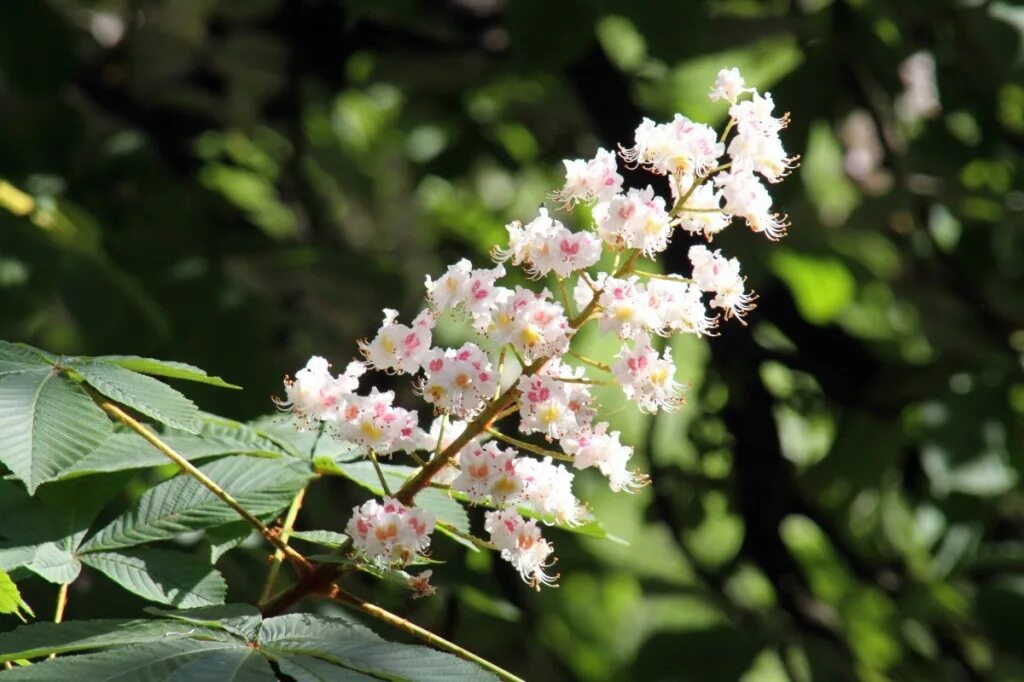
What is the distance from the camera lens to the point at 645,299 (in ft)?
3.19

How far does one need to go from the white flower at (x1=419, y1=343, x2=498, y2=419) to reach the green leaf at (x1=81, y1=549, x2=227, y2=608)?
0.88 ft

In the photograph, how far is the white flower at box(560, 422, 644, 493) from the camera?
3.33 feet

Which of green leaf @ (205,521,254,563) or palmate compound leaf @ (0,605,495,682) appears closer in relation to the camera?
palmate compound leaf @ (0,605,495,682)

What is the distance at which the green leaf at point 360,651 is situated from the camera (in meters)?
0.85

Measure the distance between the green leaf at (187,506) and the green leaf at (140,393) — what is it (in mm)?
110

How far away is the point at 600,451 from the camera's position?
1026 millimetres

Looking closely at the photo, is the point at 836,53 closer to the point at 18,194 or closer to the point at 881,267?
the point at 881,267

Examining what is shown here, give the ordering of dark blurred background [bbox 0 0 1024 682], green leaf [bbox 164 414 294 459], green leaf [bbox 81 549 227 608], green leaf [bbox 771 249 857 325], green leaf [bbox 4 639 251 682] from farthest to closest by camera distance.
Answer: green leaf [bbox 771 249 857 325] → dark blurred background [bbox 0 0 1024 682] → green leaf [bbox 164 414 294 459] → green leaf [bbox 81 549 227 608] → green leaf [bbox 4 639 251 682]

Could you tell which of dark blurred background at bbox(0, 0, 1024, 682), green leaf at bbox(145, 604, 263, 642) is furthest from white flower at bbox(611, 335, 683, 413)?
dark blurred background at bbox(0, 0, 1024, 682)

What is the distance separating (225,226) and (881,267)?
4.77 ft

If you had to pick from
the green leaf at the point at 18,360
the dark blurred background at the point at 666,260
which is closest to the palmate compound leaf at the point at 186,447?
the green leaf at the point at 18,360

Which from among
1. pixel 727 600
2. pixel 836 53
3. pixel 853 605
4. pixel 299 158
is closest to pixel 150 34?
pixel 299 158

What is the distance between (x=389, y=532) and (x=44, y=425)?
0.25 meters

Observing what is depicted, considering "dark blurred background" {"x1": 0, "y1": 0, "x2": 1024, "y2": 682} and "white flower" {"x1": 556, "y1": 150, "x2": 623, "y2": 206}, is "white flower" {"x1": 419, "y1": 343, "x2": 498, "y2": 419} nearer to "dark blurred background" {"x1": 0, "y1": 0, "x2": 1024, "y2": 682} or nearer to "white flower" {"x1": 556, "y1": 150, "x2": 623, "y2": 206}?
"white flower" {"x1": 556, "y1": 150, "x2": 623, "y2": 206}
